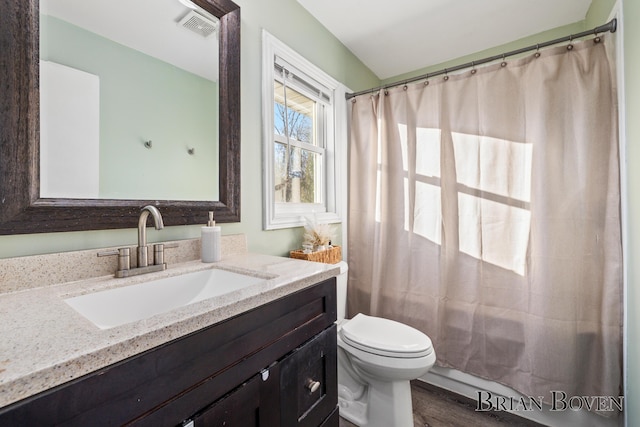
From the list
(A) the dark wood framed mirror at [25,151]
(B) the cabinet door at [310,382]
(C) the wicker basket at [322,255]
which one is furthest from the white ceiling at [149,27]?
(B) the cabinet door at [310,382]

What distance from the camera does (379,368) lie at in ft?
4.27

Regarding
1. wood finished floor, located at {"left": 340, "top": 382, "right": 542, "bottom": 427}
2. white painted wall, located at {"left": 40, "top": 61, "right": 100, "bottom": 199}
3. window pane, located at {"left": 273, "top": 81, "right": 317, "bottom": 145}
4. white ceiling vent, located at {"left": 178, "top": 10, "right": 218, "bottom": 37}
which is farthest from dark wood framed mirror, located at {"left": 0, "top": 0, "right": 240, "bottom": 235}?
wood finished floor, located at {"left": 340, "top": 382, "right": 542, "bottom": 427}

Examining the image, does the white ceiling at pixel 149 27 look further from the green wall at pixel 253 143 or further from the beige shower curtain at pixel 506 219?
the beige shower curtain at pixel 506 219

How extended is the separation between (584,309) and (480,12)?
1.81 meters

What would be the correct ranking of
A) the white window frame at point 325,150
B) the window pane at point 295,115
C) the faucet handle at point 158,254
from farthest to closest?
the window pane at point 295,115 → the white window frame at point 325,150 → the faucet handle at point 158,254

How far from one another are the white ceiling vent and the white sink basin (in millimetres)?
1017

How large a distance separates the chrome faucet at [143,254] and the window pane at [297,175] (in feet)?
2.54

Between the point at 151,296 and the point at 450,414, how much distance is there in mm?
1720

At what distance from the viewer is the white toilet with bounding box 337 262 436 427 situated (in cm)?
129

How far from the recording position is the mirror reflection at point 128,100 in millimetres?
834

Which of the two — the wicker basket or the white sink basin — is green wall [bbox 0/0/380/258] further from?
the white sink basin

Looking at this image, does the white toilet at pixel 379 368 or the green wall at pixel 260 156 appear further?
the white toilet at pixel 379 368

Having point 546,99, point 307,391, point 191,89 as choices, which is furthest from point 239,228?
point 546,99

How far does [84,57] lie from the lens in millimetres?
894
